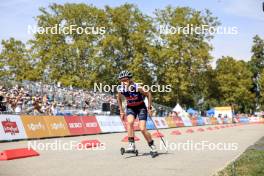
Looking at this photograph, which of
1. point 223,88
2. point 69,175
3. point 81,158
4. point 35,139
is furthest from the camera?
point 223,88

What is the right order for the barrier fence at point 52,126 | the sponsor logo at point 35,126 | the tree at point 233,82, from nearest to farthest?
the barrier fence at point 52,126 → the sponsor logo at point 35,126 → the tree at point 233,82

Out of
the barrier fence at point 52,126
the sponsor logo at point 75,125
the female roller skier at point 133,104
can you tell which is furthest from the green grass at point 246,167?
the sponsor logo at point 75,125

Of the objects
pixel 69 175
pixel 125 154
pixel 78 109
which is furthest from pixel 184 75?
pixel 69 175

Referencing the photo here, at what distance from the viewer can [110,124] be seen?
2959cm

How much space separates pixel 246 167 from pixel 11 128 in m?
12.2

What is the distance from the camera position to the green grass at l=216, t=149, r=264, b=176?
8.45 meters

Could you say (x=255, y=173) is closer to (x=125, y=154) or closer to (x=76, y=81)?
(x=125, y=154)

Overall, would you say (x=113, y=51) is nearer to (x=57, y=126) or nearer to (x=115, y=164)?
(x=57, y=126)

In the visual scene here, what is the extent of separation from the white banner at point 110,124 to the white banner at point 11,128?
338 inches

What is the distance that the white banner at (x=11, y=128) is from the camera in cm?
1870

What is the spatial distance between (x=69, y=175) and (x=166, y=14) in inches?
2489

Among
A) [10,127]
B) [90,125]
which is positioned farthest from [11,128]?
[90,125]

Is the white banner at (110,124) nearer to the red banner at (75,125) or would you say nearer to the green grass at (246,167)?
the red banner at (75,125)

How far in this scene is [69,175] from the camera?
8.36m
